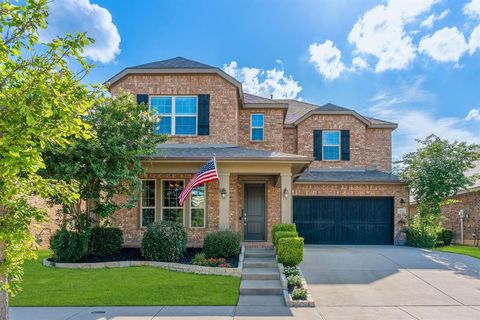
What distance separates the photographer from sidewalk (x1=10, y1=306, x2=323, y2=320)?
7793mm

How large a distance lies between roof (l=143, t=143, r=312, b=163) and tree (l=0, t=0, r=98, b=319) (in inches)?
304

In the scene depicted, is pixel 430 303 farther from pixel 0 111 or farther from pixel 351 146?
pixel 351 146

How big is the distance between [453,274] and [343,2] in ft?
30.1

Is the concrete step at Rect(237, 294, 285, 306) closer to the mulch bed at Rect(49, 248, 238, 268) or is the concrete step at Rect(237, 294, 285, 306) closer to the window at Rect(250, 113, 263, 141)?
the mulch bed at Rect(49, 248, 238, 268)

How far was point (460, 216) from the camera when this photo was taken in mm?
22453

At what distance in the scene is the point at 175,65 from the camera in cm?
1581

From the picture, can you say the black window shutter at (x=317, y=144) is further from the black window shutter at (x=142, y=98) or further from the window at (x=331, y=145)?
the black window shutter at (x=142, y=98)

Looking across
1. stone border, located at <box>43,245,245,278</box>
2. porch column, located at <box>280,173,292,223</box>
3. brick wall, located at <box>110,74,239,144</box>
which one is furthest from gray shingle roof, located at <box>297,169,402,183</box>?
stone border, located at <box>43,245,245,278</box>

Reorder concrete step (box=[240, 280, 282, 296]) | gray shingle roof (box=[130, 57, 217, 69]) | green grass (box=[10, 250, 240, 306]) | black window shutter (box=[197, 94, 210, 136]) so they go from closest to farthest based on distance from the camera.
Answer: green grass (box=[10, 250, 240, 306]) < concrete step (box=[240, 280, 282, 296]) < black window shutter (box=[197, 94, 210, 136]) < gray shingle roof (box=[130, 57, 217, 69])

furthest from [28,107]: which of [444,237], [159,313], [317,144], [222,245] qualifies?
[444,237]

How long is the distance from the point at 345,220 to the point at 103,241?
11.2m

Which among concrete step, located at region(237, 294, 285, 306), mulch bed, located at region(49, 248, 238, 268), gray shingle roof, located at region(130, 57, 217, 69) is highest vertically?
gray shingle roof, located at region(130, 57, 217, 69)

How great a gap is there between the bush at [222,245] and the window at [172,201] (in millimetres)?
2258

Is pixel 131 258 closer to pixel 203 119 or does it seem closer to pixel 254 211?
pixel 254 211
